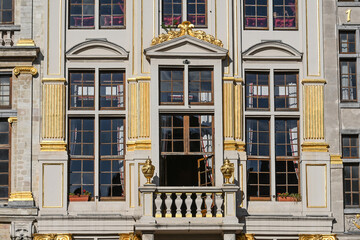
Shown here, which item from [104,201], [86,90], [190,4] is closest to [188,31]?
[190,4]

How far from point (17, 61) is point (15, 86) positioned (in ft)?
2.69

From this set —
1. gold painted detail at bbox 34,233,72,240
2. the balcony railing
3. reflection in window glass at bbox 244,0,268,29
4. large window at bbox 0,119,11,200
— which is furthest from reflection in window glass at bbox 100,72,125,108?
reflection in window glass at bbox 244,0,268,29

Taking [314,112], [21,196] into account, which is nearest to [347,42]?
[314,112]

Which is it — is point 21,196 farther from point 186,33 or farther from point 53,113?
point 186,33

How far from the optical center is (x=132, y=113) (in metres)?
36.0

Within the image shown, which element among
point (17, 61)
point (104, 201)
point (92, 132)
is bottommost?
point (104, 201)

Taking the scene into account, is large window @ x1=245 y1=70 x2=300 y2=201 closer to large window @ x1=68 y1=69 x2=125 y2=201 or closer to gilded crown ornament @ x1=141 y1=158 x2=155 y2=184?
gilded crown ornament @ x1=141 y1=158 x2=155 y2=184

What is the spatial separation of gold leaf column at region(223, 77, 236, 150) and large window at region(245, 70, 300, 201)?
0.61 metres

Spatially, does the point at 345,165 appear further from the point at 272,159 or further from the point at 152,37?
the point at 152,37

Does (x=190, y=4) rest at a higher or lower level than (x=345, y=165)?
higher

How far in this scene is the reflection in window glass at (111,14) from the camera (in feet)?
121

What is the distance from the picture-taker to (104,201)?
117 feet

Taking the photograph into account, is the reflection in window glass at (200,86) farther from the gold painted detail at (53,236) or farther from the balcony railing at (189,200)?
the gold painted detail at (53,236)

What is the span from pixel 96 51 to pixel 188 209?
6.05 meters
